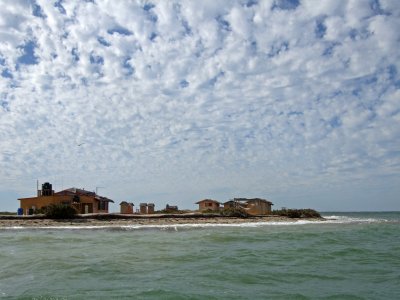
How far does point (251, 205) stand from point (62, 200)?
2751 centimetres

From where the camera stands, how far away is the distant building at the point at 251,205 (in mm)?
65375

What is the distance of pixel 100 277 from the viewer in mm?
11992

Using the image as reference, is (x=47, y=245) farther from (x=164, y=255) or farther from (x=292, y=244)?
(x=292, y=244)

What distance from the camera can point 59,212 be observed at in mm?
44156

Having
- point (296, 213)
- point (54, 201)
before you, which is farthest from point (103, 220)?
point (296, 213)

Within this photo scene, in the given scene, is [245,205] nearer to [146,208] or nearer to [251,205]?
[251,205]

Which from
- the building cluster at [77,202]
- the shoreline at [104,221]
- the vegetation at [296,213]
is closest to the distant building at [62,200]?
the building cluster at [77,202]

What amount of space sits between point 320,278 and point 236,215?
41109 millimetres

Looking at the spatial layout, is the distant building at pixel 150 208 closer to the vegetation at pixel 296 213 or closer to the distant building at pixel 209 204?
the distant building at pixel 209 204

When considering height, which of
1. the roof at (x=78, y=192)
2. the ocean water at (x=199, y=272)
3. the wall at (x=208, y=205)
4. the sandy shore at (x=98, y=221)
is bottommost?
the ocean water at (x=199, y=272)

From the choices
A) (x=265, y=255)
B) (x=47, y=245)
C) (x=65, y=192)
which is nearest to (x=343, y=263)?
(x=265, y=255)

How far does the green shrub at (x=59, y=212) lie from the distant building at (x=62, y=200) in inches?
205

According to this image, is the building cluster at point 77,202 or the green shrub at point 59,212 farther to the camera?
the building cluster at point 77,202

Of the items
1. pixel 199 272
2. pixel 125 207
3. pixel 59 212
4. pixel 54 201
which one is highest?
pixel 54 201
